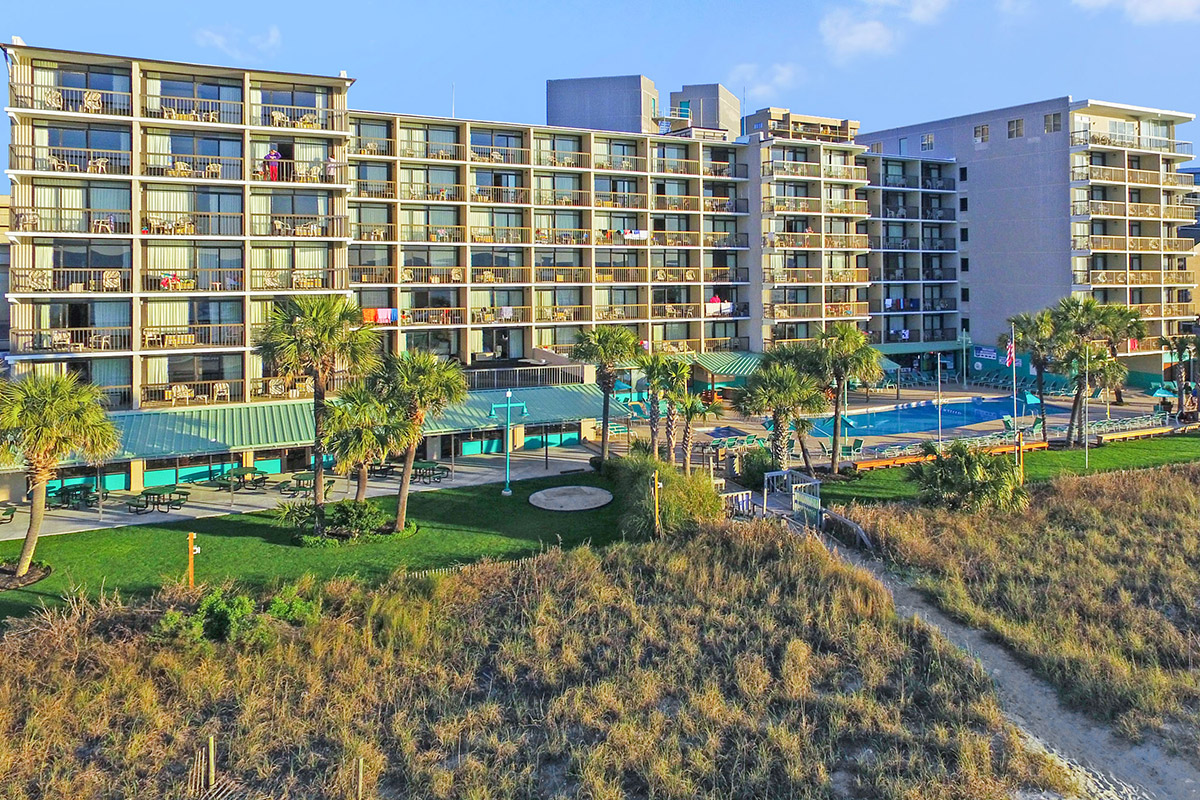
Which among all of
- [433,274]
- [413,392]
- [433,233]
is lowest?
[413,392]

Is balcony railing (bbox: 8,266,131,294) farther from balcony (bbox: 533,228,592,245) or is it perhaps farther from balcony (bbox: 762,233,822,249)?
balcony (bbox: 762,233,822,249)

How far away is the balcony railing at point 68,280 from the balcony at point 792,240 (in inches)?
1466

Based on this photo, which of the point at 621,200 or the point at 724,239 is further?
the point at 724,239

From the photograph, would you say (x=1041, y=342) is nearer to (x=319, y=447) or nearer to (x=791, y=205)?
(x=791, y=205)

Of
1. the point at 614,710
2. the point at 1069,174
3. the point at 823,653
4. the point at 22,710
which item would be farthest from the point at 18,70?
the point at 1069,174

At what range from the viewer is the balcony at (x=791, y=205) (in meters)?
58.7

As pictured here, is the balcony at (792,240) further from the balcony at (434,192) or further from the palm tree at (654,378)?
the palm tree at (654,378)

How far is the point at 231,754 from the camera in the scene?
1812cm

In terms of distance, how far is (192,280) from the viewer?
126ft

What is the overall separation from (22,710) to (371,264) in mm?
32982

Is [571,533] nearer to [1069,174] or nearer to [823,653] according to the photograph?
[823,653]

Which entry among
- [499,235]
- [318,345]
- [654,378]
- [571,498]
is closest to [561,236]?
[499,235]

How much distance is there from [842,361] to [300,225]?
24.3 meters

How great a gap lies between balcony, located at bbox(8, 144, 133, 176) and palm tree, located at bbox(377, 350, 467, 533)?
1630cm
